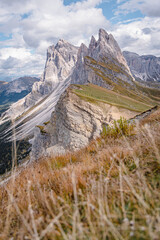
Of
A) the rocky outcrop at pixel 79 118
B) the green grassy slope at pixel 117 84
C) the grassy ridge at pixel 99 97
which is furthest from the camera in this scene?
the green grassy slope at pixel 117 84

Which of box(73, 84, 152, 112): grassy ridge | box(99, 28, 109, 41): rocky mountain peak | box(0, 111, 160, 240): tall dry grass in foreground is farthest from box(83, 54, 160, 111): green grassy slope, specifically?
box(0, 111, 160, 240): tall dry grass in foreground

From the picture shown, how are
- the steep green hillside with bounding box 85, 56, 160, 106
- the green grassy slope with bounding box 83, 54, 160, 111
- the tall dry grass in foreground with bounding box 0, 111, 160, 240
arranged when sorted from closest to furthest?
the tall dry grass in foreground with bounding box 0, 111, 160, 240 < the green grassy slope with bounding box 83, 54, 160, 111 < the steep green hillside with bounding box 85, 56, 160, 106

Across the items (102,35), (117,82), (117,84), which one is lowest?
(117,84)

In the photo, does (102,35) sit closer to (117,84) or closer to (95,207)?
(117,84)

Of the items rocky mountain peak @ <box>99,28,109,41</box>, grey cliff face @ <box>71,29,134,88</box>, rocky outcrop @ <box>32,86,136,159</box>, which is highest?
rocky mountain peak @ <box>99,28,109,41</box>

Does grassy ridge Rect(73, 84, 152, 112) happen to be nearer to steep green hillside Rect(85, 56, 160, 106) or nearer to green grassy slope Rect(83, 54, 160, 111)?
green grassy slope Rect(83, 54, 160, 111)

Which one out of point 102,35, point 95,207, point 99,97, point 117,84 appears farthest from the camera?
point 102,35

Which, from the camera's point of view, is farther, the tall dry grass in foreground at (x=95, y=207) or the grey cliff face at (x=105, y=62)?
the grey cliff face at (x=105, y=62)

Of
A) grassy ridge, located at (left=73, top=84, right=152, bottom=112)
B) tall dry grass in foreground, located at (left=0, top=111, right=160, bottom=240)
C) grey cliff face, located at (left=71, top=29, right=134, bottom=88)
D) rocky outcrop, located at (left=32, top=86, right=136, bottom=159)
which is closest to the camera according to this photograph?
tall dry grass in foreground, located at (left=0, top=111, right=160, bottom=240)

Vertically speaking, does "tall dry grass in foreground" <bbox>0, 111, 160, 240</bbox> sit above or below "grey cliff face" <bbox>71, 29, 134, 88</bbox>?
below

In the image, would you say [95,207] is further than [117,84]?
No

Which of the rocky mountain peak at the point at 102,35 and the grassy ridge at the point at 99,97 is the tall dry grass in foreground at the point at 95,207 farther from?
the rocky mountain peak at the point at 102,35

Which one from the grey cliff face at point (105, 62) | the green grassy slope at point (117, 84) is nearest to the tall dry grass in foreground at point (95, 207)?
the green grassy slope at point (117, 84)

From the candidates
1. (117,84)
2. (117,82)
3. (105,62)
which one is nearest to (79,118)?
(117,84)
